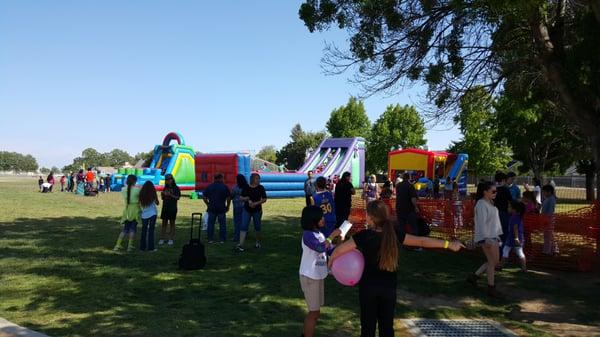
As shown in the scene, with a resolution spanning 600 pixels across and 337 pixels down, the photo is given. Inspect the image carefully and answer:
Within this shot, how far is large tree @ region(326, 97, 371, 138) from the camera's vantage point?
247 ft

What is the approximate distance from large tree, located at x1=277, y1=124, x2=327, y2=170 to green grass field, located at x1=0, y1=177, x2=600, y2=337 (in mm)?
76948

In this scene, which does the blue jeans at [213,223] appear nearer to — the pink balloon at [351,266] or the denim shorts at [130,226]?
the denim shorts at [130,226]

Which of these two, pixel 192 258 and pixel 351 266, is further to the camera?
pixel 192 258

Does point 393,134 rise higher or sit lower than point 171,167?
higher

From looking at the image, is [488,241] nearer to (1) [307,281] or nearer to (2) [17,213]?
(1) [307,281]

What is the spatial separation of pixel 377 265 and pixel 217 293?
395 centimetres

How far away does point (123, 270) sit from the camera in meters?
8.70

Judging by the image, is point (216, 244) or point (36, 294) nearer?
point (36, 294)

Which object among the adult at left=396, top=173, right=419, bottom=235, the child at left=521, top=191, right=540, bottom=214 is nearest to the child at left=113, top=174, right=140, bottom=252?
the adult at left=396, top=173, right=419, bottom=235

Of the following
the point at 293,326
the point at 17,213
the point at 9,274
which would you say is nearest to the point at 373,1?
the point at 293,326

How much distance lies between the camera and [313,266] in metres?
5.01

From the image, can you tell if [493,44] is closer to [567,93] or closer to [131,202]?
[567,93]

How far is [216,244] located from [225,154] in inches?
597

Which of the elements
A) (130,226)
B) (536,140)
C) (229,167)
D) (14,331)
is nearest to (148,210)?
(130,226)
